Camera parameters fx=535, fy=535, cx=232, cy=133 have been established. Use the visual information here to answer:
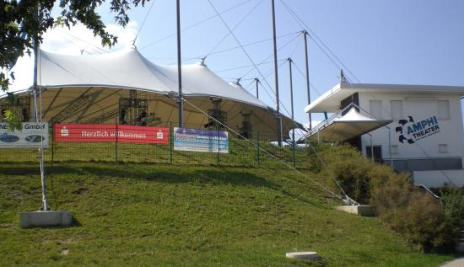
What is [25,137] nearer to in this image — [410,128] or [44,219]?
[44,219]

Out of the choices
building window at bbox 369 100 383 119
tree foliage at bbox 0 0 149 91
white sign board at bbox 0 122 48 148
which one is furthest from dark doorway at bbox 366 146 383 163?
tree foliage at bbox 0 0 149 91

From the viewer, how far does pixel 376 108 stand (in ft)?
101

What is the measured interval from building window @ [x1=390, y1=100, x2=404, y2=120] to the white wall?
0.57 ft

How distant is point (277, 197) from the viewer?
17844 millimetres

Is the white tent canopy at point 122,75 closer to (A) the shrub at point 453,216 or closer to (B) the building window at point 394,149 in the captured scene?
(B) the building window at point 394,149

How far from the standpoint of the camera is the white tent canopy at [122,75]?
32.1 meters

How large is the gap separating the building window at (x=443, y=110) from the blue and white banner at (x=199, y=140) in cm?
1533

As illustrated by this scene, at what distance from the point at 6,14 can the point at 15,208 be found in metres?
9.45

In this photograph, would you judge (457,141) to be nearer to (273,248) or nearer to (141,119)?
(141,119)

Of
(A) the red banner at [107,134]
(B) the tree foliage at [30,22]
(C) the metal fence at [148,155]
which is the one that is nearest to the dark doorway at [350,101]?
(C) the metal fence at [148,155]

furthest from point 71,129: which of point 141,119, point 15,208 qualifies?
point 141,119

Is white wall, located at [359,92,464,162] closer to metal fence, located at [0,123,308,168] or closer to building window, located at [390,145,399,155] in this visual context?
building window, located at [390,145,399,155]

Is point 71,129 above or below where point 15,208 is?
above

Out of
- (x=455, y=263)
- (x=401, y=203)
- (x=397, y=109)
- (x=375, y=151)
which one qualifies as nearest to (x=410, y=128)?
(x=397, y=109)
